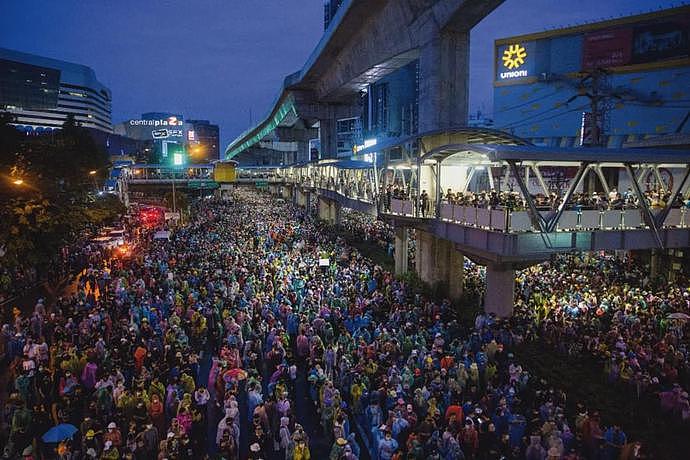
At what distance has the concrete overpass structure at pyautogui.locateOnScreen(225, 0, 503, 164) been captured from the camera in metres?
21.3

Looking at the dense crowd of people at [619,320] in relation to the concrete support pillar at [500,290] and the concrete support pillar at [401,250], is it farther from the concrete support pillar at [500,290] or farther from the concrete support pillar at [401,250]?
the concrete support pillar at [401,250]

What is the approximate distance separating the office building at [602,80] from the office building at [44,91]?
92.9 metres

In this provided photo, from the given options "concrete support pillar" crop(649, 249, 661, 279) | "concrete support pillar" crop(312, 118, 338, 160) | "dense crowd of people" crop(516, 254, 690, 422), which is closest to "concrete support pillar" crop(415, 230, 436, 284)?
"dense crowd of people" crop(516, 254, 690, 422)

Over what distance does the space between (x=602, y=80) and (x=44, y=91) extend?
13392 cm

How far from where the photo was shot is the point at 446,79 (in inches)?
845

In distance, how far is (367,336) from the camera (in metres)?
13.6

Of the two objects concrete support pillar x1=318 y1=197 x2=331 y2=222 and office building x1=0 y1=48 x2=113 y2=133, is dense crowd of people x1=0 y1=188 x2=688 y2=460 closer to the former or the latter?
concrete support pillar x1=318 y1=197 x2=331 y2=222

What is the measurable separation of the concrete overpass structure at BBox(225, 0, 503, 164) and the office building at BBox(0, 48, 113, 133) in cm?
7982

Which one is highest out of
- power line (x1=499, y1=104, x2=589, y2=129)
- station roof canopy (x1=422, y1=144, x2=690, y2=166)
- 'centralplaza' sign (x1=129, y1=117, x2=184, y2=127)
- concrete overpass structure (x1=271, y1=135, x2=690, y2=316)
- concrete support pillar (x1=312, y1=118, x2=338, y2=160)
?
'centralplaza' sign (x1=129, y1=117, x2=184, y2=127)

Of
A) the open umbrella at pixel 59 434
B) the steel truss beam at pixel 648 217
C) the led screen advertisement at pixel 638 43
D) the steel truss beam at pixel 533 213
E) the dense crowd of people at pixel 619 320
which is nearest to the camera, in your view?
the open umbrella at pixel 59 434

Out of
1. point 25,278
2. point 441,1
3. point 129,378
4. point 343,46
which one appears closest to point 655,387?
point 129,378

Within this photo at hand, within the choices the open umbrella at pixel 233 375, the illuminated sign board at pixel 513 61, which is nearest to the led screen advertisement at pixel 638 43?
the illuminated sign board at pixel 513 61

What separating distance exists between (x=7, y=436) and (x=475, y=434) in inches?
347

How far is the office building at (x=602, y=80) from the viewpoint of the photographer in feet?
126
